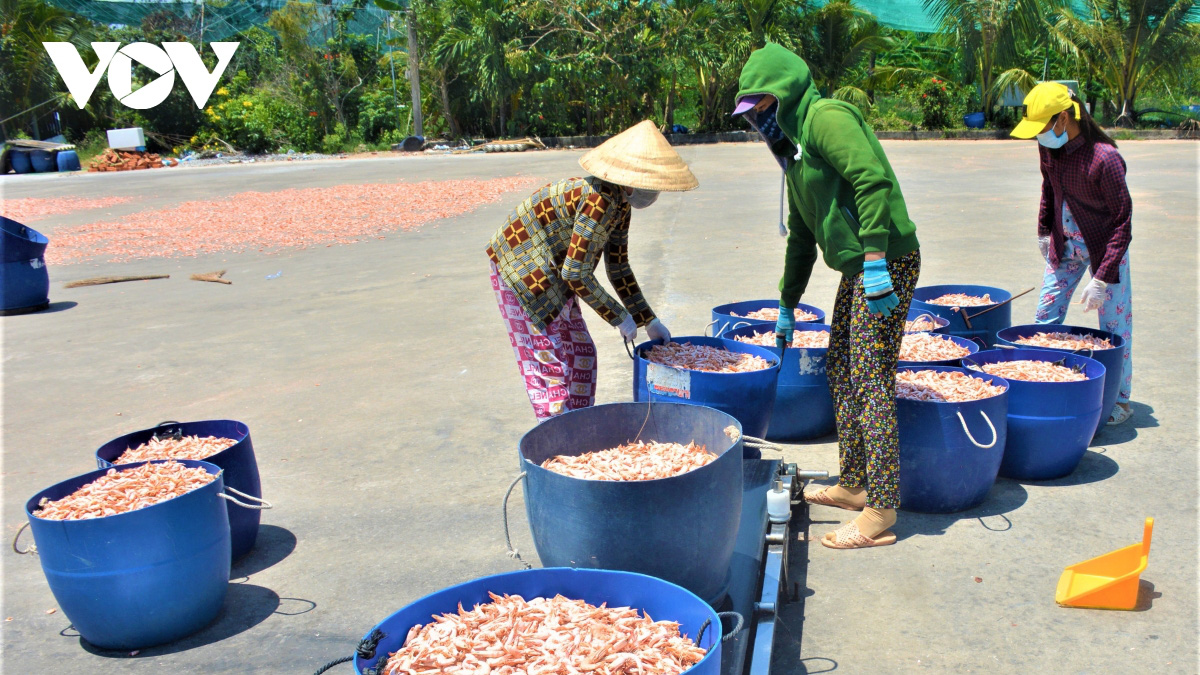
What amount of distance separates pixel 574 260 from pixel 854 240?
3.72 ft

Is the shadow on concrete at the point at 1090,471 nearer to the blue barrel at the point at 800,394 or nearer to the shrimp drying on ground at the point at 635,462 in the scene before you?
the blue barrel at the point at 800,394

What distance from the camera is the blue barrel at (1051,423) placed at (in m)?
3.98

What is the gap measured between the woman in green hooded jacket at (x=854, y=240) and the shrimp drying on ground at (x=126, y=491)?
2515 mm

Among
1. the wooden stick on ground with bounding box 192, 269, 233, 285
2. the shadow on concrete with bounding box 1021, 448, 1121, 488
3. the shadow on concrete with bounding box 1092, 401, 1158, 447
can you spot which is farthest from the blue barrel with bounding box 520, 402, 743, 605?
the wooden stick on ground with bounding box 192, 269, 233, 285

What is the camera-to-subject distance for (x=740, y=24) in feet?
114

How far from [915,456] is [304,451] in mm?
3432

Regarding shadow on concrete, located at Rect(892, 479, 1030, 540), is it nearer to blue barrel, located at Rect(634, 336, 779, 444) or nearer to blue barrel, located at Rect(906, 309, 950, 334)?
blue barrel, located at Rect(634, 336, 779, 444)

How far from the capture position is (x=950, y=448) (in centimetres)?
372

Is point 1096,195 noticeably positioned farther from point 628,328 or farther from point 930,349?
point 628,328

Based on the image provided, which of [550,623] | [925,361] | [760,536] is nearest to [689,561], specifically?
[550,623]

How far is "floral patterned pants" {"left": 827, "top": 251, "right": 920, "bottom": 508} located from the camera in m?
3.46

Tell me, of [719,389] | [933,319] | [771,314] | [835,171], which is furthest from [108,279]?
[835,171]

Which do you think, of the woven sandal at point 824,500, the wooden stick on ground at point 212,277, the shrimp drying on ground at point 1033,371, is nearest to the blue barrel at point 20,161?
the wooden stick on ground at point 212,277

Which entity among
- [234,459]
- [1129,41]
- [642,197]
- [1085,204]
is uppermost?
[1129,41]
